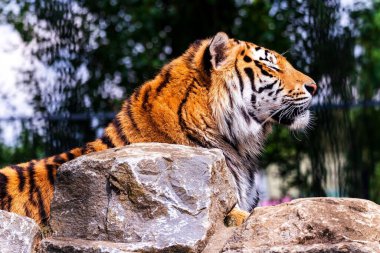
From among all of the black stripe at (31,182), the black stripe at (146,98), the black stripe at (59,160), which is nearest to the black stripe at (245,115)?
the black stripe at (146,98)

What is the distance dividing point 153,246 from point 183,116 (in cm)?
113

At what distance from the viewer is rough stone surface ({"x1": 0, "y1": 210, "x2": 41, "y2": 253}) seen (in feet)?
8.90

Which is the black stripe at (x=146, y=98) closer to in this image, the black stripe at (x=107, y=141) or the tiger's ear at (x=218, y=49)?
the black stripe at (x=107, y=141)

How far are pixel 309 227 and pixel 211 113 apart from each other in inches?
47.4

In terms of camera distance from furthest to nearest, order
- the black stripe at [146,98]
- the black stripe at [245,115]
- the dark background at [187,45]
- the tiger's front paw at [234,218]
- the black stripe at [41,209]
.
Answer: the dark background at [187,45] < the black stripe at [245,115] < the black stripe at [146,98] < the black stripe at [41,209] < the tiger's front paw at [234,218]

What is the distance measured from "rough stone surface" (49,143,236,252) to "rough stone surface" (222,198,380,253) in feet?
0.49

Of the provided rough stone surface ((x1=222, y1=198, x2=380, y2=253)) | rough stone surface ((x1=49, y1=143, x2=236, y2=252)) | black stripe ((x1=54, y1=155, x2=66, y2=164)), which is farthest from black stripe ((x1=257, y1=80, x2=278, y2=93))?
rough stone surface ((x1=222, y1=198, x2=380, y2=253))

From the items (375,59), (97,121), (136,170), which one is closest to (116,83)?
(97,121)

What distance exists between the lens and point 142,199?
2748 millimetres

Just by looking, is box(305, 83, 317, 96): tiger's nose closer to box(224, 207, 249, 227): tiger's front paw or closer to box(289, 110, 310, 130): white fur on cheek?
box(289, 110, 310, 130): white fur on cheek

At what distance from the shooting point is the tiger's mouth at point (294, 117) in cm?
399

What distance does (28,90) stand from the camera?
269 inches

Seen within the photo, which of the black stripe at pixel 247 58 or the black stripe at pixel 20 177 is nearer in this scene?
the black stripe at pixel 20 177

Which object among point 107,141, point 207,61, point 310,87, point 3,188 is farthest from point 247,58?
point 3,188
